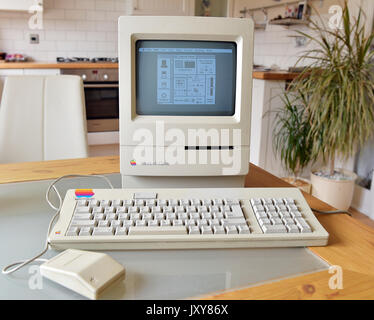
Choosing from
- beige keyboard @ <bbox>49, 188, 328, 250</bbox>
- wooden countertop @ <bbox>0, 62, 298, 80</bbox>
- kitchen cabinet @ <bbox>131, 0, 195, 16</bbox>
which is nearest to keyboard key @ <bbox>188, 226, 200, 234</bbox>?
beige keyboard @ <bbox>49, 188, 328, 250</bbox>

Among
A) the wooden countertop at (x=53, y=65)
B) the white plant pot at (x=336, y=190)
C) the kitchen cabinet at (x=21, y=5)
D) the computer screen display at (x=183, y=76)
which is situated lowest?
the white plant pot at (x=336, y=190)

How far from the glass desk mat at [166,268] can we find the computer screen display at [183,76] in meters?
0.35

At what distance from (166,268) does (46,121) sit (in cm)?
118

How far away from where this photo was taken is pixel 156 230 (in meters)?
0.68

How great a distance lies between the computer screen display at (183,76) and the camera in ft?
2.86

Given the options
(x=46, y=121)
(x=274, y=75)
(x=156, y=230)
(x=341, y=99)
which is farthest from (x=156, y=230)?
(x=274, y=75)

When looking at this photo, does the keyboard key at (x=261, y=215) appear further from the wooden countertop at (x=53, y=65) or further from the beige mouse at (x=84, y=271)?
the wooden countertop at (x=53, y=65)

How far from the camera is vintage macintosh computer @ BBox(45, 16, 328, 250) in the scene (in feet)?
2.56

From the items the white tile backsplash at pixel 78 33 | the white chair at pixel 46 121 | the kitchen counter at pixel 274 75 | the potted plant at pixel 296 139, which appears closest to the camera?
the white chair at pixel 46 121

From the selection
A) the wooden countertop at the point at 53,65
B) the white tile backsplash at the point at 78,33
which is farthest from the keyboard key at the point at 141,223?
the white tile backsplash at the point at 78,33

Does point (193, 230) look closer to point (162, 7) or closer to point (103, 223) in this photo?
point (103, 223)

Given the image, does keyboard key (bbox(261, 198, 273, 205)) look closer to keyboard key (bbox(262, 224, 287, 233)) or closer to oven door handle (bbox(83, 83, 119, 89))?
keyboard key (bbox(262, 224, 287, 233))

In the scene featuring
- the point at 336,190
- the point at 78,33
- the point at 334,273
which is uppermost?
the point at 78,33

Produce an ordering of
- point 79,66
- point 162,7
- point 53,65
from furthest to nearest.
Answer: point 162,7
point 79,66
point 53,65
